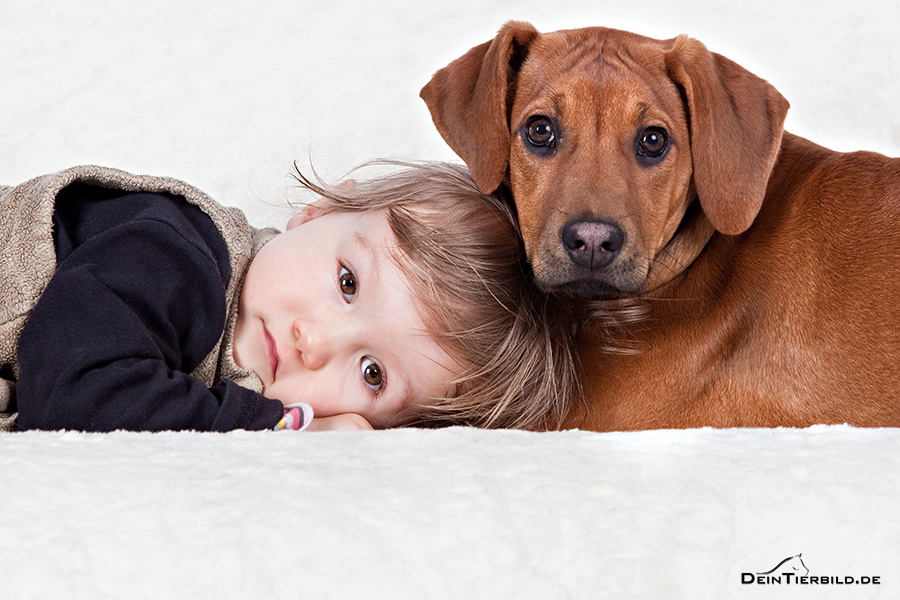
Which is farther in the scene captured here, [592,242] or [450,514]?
[592,242]

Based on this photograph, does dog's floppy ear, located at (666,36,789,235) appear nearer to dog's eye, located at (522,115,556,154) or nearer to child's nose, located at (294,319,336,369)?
dog's eye, located at (522,115,556,154)

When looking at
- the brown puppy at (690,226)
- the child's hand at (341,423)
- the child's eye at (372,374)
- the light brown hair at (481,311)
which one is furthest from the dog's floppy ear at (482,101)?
the child's hand at (341,423)

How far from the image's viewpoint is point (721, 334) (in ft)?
7.46

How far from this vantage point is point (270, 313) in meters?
2.30

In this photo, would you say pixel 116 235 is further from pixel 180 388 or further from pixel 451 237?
pixel 451 237

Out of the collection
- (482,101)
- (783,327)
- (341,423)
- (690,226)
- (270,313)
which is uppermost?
(482,101)

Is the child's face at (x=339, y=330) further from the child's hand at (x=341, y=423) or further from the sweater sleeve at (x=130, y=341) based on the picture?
the sweater sleeve at (x=130, y=341)

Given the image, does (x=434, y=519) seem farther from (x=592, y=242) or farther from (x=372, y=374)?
(x=372, y=374)

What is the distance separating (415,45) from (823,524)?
9.81ft

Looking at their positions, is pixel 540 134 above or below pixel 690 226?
above

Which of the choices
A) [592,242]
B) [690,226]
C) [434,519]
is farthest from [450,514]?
[690,226]

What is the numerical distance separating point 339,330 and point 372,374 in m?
0.15

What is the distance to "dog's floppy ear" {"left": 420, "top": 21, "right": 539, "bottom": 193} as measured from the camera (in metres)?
2.29

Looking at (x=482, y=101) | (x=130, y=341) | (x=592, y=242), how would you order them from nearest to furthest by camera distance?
(x=130, y=341), (x=592, y=242), (x=482, y=101)
